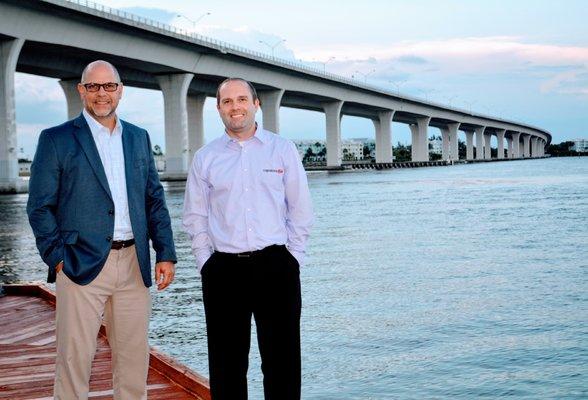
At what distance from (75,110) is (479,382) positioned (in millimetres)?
64471

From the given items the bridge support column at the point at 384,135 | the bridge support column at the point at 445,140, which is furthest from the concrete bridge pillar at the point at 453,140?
the bridge support column at the point at 384,135

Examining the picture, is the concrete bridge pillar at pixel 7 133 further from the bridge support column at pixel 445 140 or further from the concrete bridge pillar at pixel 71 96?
the bridge support column at pixel 445 140

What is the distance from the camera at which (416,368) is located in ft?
29.3

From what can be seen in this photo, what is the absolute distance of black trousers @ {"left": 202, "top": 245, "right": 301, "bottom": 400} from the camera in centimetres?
470

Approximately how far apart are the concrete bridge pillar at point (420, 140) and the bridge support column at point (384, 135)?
491 inches

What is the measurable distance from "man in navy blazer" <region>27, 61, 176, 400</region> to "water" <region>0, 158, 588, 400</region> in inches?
127

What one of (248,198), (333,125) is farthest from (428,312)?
(333,125)

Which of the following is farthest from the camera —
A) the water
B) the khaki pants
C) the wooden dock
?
the water

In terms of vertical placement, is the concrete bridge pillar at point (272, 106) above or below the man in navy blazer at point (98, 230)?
above

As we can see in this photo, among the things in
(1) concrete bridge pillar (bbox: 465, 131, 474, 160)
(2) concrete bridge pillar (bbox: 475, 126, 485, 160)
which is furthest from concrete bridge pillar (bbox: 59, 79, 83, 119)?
(1) concrete bridge pillar (bbox: 465, 131, 474, 160)

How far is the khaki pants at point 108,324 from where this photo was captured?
4.75 meters

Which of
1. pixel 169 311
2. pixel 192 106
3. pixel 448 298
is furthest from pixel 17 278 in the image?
pixel 192 106

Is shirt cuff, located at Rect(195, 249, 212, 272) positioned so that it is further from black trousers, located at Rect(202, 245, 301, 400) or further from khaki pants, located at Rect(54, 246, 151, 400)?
khaki pants, located at Rect(54, 246, 151, 400)

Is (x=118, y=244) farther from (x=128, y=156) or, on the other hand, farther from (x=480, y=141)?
(x=480, y=141)
